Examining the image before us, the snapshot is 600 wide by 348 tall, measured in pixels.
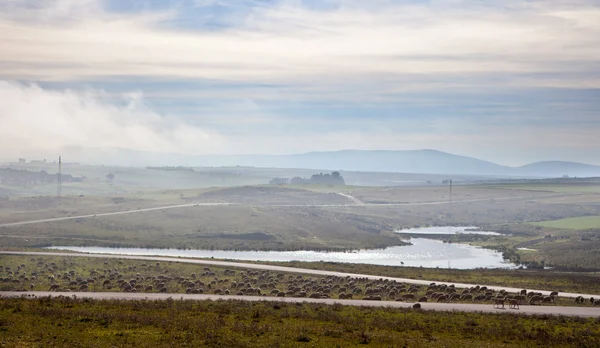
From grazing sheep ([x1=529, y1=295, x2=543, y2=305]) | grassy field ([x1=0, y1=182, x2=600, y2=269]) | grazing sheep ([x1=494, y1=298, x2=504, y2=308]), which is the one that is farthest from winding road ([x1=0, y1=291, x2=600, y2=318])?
grassy field ([x1=0, y1=182, x2=600, y2=269])

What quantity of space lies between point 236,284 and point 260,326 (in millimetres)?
26759

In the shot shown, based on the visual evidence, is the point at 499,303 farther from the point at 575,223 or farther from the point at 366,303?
the point at 575,223

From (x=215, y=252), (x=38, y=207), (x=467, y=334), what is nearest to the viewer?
(x=467, y=334)

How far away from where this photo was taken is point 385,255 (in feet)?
409

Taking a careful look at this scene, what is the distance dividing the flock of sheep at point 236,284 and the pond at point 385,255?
32.4 m

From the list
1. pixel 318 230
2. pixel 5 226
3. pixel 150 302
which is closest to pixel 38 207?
pixel 5 226

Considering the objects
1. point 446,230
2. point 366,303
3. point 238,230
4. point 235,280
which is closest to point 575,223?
point 446,230

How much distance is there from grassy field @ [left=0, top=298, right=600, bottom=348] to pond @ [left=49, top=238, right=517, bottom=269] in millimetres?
61535

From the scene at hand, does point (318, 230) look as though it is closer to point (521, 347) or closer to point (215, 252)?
point (215, 252)

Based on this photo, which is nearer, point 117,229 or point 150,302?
point 150,302

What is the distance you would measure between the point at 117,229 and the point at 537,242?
8503 centimetres

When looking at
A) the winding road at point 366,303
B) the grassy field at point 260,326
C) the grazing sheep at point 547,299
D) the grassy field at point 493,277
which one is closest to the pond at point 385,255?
the grassy field at point 493,277

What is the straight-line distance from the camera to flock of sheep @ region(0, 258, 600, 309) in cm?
6022

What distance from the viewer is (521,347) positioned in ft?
126
